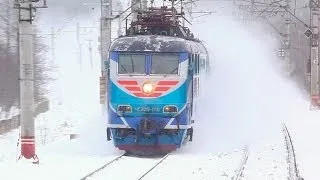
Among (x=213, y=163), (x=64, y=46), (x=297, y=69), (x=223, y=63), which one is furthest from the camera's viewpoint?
(x=64, y=46)

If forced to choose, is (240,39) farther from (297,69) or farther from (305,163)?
(305,163)

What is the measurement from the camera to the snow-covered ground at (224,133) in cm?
1379

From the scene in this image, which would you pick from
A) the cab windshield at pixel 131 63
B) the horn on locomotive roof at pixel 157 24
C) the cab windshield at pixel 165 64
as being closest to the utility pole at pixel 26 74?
the cab windshield at pixel 131 63

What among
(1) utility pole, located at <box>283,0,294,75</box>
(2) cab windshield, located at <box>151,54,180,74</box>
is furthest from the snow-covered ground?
(2) cab windshield, located at <box>151,54,180,74</box>

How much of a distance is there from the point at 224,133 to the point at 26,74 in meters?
7.40

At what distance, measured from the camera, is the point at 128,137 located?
1639 cm

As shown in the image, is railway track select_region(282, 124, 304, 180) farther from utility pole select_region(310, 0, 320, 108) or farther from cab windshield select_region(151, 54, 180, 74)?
utility pole select_region(310, 0, 320, 108)

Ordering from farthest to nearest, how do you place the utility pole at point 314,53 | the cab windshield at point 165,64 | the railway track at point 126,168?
the utility pole at point 314,53 → the cab windshield at point 165,64 → the railway track at point 126,168

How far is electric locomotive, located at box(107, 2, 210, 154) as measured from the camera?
16188 millimetres

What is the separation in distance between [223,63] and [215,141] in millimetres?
10202

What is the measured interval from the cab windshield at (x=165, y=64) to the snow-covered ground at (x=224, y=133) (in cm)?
206

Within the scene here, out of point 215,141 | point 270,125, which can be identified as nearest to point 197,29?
point 270,125

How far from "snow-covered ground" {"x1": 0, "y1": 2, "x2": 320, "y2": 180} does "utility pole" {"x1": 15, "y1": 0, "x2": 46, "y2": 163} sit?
530 mm

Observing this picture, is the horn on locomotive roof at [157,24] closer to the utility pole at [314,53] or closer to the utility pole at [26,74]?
the utility pole at [26,74]
